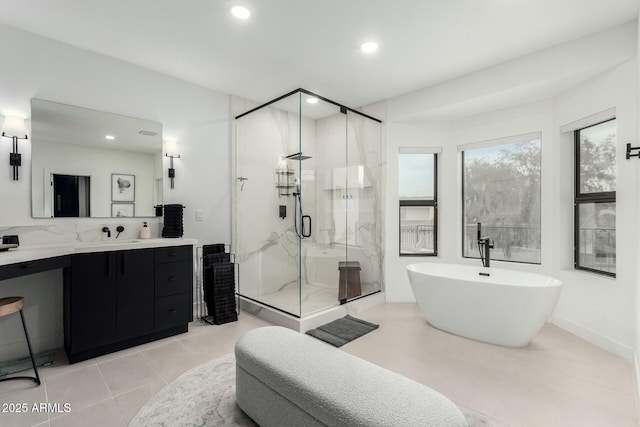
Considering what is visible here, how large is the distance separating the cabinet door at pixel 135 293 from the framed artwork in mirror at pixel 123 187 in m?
0.68

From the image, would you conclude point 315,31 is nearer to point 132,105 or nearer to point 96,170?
point 132,105

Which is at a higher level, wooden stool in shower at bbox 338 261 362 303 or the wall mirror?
the wall mirror

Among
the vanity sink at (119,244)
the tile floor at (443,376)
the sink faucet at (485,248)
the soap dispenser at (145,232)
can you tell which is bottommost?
the tile floor at (443,376)

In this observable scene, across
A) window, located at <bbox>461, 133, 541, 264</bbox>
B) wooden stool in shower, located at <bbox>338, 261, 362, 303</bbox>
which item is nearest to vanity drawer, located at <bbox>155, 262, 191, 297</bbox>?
wooden stool in shower, located at <bbox>338, 261, 362, 303</bbox>

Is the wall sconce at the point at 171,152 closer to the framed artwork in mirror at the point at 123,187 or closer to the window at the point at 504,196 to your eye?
the framed artwork in mirror at the point at 123,187

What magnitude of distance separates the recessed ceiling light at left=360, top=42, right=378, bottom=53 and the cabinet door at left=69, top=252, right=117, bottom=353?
288 cm

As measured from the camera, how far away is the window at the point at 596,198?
292 cm

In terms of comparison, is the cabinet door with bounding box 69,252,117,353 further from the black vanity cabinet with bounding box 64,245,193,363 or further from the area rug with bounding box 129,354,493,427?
the area rug with bounding box 129,354,493,427

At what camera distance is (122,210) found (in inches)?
122

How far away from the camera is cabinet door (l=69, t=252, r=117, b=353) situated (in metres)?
2.45

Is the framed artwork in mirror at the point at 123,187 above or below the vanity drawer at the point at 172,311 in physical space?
above

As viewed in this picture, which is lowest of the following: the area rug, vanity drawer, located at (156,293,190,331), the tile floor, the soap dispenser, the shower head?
the tile floor

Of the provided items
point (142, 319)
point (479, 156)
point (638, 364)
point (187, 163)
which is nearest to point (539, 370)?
point (638, 364)

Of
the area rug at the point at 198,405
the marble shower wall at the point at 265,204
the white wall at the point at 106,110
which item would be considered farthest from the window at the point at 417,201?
the area rug at the point at 198,405
